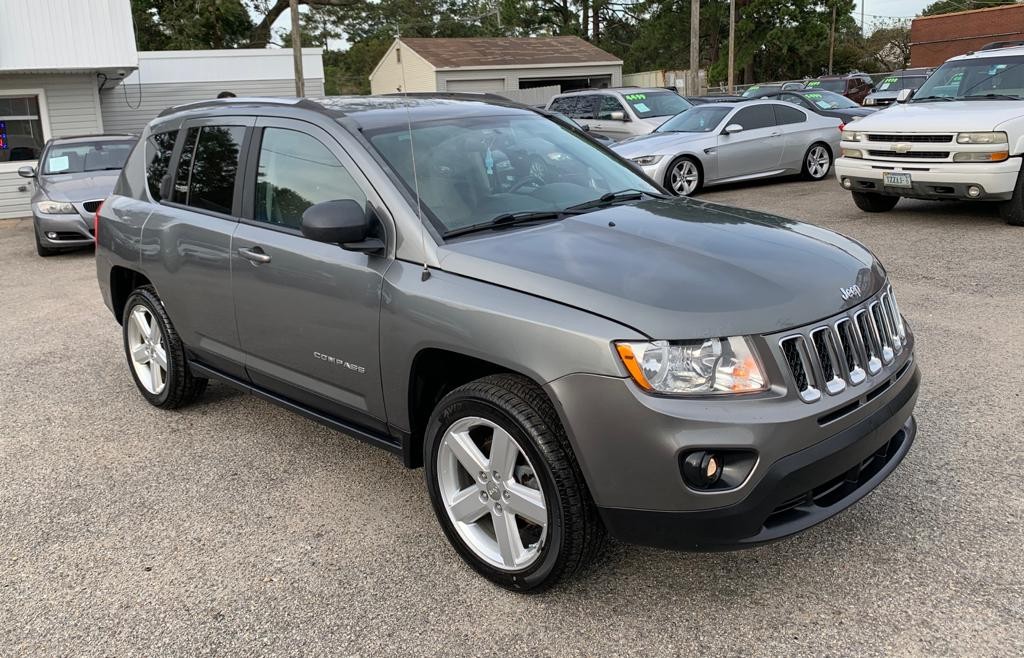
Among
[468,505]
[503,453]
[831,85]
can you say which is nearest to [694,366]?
[503,453]

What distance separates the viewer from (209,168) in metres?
4.63

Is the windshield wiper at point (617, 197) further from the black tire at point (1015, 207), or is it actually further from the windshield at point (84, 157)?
the windshield at point (84, 157)

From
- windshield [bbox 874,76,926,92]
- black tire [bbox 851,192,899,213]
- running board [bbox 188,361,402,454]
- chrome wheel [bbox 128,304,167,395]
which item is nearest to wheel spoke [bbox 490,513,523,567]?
→ running board [bbox 188,361,402,454]

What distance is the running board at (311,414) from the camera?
3.72m

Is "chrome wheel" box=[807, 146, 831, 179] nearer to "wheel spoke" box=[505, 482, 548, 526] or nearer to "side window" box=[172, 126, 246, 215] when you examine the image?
"side window" box=[172, 126, 246, 215]

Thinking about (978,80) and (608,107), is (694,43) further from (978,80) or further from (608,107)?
(978,80)

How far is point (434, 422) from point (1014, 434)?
293 cm

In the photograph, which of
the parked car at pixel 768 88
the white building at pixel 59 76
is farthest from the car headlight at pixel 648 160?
the parked car at pixel 768 88

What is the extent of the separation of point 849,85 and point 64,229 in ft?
86.9

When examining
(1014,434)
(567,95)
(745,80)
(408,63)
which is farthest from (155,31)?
(1014,434)

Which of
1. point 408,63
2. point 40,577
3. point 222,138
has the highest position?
point 408,63

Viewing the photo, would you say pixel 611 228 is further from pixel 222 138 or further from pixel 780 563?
pixel 222 138

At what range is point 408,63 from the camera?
40.6 m

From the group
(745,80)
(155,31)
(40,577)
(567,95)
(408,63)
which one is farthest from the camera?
(745,80)
